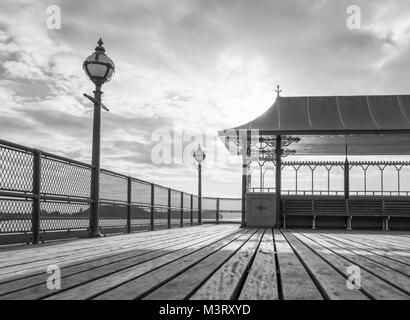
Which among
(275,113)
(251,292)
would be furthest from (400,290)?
(275,113)

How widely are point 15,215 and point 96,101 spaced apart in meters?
3.38

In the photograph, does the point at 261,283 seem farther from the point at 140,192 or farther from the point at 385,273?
the point at 140,192

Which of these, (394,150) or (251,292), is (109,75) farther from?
(394,150)

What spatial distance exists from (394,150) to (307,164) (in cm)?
704

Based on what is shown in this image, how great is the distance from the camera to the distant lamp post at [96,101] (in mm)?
8695

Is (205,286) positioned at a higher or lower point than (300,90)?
lower

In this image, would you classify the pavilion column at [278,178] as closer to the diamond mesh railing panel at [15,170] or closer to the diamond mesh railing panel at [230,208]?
the diamond mesh railing panel at [230,208]

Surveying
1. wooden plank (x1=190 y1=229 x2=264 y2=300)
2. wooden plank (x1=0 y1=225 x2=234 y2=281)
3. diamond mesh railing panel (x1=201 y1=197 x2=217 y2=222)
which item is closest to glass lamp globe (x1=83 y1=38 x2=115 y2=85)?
wooden plank (x1=0 y1=225 x2=234 y2=281)

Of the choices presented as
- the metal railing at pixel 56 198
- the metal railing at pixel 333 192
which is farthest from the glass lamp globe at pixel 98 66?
the metal railing at pixel 333 192

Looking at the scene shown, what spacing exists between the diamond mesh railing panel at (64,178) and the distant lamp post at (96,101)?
0.57ft

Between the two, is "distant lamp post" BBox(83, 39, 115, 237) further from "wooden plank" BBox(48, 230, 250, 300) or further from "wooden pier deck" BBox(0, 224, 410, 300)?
"wooden plank" BBox(48, 230, 250, 300)

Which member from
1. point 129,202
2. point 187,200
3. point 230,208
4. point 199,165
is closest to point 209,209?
point 230,208

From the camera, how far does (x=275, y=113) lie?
1908 centimetres

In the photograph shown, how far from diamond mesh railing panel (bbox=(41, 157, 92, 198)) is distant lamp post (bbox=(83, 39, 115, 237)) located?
17cm
